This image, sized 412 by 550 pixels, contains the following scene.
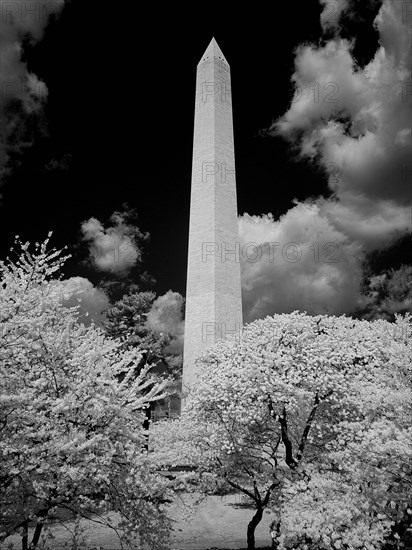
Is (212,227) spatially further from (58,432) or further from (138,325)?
(58,432)

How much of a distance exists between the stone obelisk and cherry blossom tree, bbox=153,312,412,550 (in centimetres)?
1006

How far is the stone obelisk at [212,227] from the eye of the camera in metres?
27.4

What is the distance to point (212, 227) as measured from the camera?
28688 mm

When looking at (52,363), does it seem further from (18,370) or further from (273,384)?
(273,384)

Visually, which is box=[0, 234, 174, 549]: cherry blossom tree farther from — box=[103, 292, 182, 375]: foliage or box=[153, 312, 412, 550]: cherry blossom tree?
box=[103, 292, 182, 375]: foliage

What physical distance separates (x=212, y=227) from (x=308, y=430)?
58.6 ft

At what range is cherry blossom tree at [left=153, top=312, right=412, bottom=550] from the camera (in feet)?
29.8

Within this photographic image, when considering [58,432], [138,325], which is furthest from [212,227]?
[58,432]

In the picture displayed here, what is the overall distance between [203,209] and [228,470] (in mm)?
19892

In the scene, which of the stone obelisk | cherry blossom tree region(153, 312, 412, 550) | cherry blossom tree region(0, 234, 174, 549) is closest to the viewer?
cherry blossom tree region(0, 234, 174, 549)

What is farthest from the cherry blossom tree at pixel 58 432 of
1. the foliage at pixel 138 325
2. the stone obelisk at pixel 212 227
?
the foliage at pixel 138 325

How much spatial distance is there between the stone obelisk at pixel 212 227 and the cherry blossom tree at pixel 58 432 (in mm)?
15745

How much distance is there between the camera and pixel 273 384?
12.8 metres

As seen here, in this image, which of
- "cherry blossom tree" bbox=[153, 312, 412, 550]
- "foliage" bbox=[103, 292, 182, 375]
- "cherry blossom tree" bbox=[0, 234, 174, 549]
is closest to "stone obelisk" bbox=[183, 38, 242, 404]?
"foliage" bbox=[103, 292, 182, 375]
